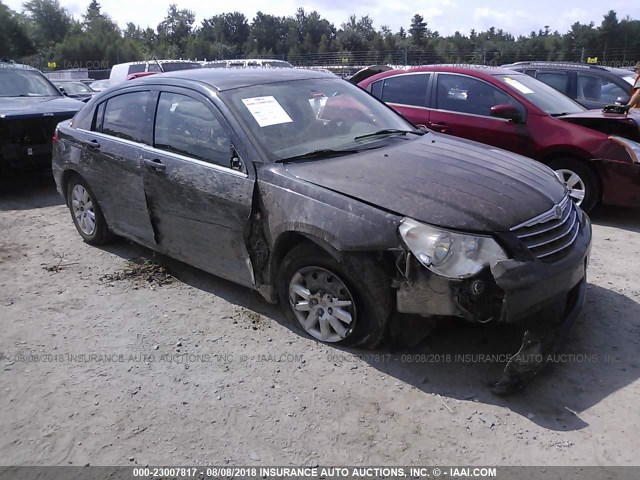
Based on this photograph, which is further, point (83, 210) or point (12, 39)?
point (12, 39)

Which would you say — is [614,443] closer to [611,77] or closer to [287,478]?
[287,478]

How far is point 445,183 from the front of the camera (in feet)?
11.2

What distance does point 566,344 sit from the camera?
3553 millimetres

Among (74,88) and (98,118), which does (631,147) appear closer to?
(98,118)

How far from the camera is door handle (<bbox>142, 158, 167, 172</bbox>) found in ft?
14.1

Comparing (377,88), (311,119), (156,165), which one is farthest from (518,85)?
→ (156,165)

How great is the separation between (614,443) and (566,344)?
0.91 metres

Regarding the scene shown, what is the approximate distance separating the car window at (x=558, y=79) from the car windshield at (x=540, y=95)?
2610 millimetres

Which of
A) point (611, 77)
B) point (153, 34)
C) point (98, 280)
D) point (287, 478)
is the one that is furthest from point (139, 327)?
point (153, 34)

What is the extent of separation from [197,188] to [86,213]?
2066 mm

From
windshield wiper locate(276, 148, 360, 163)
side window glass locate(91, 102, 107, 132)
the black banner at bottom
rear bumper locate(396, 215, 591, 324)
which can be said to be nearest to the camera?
the black banner at bottom

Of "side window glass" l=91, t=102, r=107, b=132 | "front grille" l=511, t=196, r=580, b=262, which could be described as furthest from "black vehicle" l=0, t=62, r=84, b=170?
"front grille" l=511, t=196, r=580, b=262

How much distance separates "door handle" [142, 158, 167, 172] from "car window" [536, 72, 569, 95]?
→ 24.4 ft

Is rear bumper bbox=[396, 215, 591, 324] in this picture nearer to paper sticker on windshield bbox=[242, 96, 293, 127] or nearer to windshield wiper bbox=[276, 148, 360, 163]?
windshield wiper bbox=[276, 148, 360, 163]
